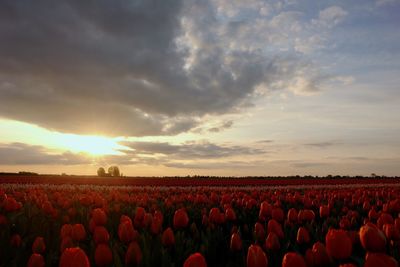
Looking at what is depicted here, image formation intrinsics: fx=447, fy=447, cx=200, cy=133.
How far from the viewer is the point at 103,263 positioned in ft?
10.9

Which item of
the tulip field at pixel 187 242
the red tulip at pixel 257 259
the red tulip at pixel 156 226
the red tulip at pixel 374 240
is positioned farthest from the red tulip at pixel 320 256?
the red tulip at pixel 156 226

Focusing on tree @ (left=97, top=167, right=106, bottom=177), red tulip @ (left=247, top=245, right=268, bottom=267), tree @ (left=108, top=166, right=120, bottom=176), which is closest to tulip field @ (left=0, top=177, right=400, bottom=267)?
red tulip @ (left=247, top=245, right=268, bottom=267)

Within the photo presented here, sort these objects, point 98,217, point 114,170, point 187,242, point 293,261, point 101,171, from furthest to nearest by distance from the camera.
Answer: point 101,171
point 114,170
point 98,217
point 187,242
point 293,261

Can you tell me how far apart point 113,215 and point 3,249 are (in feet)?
10.7

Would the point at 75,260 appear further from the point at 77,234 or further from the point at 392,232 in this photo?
the point at 392,232

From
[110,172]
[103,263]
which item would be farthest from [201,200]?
[110,172]

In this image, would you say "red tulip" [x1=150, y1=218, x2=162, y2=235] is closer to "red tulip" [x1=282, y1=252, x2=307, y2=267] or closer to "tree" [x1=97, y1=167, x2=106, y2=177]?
"red tulip" [x1=282, y1=252, x2=307, y2=267]

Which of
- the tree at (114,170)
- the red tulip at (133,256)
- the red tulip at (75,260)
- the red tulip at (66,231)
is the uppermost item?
the tree at (114,170)

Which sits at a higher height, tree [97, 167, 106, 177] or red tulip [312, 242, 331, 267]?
tree [97, 167, 106, 177]

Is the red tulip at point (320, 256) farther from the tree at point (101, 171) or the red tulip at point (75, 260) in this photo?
the tree at point (101, 171)

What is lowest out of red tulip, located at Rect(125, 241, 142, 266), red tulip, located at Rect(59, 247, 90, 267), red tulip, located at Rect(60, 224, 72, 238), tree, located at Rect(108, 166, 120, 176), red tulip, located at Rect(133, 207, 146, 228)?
red tulip, located at Rect(125, 241, 142, 266)

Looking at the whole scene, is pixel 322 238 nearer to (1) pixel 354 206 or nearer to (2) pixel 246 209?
(2) pixel 246 209

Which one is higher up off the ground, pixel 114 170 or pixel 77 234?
pixel 114 170

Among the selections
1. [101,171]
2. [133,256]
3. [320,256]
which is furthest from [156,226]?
[101,171]
